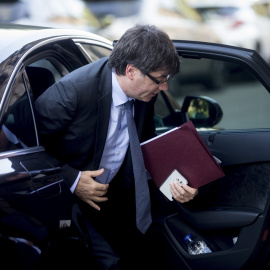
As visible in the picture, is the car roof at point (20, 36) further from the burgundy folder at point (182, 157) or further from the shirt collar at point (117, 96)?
the burgundy folder at point (182, 157)

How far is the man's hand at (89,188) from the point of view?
8.31 feet

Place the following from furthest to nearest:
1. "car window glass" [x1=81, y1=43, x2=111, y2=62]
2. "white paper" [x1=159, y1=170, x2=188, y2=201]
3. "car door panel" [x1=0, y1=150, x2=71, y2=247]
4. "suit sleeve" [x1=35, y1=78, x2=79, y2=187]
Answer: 1. "car window glass" [x1=81, y1=43, x2=111, y2=62]
2. "white paper" [x1=159, y1=170, x2=188, y2=201]
3. "suit sleeve" [x1=35, y1=78, x2=79, y2=187]
4. "car door panel" [x1=0, y1=150, x2=71, y2=247]

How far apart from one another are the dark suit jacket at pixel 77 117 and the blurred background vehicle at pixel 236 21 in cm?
898

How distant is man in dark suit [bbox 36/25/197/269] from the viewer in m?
2.52

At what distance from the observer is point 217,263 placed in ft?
10.3

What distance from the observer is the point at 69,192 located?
8.08 ft

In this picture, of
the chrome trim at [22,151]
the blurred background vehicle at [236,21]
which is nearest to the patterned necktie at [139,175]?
the chrome trim at [22,151]

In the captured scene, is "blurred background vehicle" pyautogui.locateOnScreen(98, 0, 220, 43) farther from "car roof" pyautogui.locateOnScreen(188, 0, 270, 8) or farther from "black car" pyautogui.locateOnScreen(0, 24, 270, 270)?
"black car" pyautogui.locateOnScreen(0, 24, 270, 270)

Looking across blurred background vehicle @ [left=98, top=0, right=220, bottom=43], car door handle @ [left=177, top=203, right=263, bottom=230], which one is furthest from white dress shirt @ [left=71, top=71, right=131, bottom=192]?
blurred background vehicle @ [left=98, top=0, right=220, bottom=43]

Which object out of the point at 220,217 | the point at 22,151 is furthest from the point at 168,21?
the point at 22,151

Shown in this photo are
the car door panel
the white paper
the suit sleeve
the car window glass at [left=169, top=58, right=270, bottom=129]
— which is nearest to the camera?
the car door panel

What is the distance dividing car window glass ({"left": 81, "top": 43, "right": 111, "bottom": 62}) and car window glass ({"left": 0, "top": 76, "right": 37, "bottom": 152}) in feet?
2.59

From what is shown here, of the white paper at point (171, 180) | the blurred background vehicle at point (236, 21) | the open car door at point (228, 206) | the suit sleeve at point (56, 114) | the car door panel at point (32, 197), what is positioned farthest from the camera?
the blurred background vehicle at point (236, 21)

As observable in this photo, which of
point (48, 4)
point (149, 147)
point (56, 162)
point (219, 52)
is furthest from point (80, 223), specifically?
point (48, 4)
